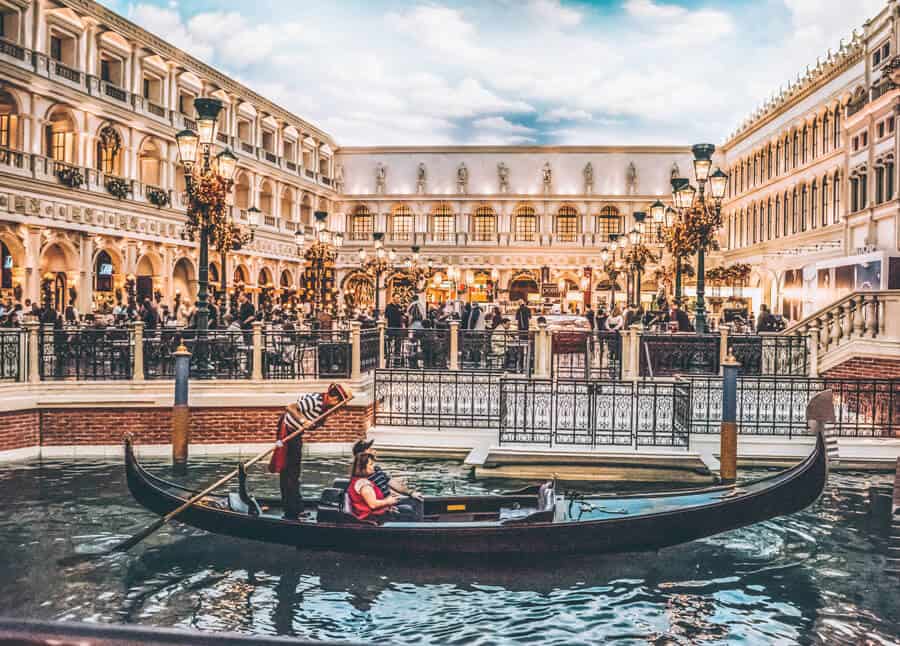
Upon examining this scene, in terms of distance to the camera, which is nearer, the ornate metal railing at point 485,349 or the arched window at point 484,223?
the ornate metal railing at point 485,349

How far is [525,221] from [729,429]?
4935 cm

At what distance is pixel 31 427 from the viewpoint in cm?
1298

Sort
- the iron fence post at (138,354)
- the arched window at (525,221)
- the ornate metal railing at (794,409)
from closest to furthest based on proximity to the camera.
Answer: the ornate metal railing at (794,409) < the iron fence post at (138,354) < the arched window at (525,221)

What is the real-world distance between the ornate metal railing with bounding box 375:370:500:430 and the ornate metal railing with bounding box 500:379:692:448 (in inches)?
26.8

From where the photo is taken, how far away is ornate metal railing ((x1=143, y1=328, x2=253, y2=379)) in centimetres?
1373

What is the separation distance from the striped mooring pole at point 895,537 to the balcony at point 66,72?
26.5 m

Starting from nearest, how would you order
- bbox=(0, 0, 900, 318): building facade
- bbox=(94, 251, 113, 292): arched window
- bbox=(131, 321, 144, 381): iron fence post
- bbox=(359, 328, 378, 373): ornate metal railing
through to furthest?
bbox=(131, 321, 144, 381): iron fence post < bbox=(359, 328, 378, 373): ornate metal railing < bbox=(0, 0, 900, 318): building facade < bbox=(94, 251, 113, 292): arched window

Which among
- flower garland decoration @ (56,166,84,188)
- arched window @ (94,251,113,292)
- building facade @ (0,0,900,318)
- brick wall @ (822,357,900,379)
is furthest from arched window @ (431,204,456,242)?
brick wall @ (822,357,900,379)

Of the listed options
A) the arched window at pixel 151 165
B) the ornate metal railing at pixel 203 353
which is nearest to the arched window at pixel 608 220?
the arched window at pixel 151 165

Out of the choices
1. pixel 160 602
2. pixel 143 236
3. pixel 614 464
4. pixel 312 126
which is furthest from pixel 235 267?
pixel 160 602

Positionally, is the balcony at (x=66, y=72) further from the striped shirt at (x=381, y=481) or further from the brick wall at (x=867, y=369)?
the brick wall at (x=867, y=369)

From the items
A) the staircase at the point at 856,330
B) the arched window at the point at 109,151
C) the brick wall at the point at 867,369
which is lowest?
the brick wall at the point at 867,369

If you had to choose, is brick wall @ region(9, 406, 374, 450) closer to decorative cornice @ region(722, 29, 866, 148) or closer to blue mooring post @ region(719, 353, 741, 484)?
blue mooring post @ region(719, 353, 741, 484)

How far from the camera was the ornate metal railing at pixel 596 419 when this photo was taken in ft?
39.4
